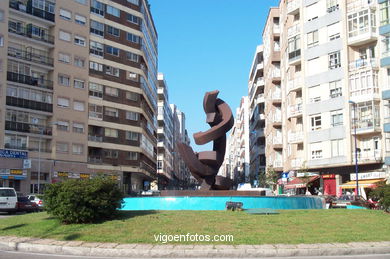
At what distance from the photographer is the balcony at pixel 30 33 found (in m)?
56.9

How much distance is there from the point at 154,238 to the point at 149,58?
69.9 metres

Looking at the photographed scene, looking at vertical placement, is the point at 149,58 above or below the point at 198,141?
above

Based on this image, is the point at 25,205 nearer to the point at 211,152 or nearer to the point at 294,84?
the point at 211,152

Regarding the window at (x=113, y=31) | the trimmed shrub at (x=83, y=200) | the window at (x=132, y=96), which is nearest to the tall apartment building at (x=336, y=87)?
the window at (x=132, y=96)

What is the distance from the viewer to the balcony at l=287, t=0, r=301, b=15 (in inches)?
2282

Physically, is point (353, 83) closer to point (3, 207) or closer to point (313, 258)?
point (3, 207)

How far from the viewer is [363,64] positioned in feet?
159

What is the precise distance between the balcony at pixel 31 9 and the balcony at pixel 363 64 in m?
37.1

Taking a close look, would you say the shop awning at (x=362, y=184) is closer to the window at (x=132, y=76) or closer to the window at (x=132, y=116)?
the window at (x=132, y=116)

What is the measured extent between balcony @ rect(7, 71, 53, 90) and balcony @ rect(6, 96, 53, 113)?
2150 millimetres

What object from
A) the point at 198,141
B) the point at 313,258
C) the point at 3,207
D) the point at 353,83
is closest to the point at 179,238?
the point at 313,258

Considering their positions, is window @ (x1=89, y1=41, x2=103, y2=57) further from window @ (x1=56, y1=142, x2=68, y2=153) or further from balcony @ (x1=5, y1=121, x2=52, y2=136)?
window @ (x1=56, y1=142, x2=68, y2=153)

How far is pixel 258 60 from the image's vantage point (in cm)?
8881

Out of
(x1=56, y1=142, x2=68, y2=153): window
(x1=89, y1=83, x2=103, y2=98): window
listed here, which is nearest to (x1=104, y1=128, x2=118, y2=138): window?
(x1=89, y1=83, x2=103, y2=98): window
